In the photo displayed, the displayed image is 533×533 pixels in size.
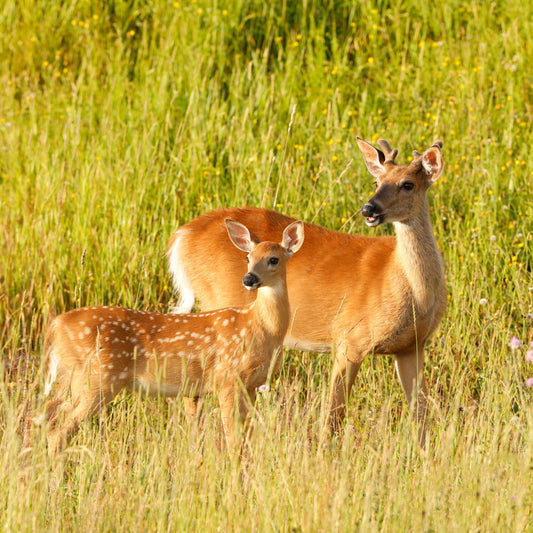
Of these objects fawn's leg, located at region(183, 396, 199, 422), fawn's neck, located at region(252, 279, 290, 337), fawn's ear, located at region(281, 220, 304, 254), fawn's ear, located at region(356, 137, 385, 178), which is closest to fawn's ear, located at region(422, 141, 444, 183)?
fawn's ear, located at region(356, 137, 385, 178)

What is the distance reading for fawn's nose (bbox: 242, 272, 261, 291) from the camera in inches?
179

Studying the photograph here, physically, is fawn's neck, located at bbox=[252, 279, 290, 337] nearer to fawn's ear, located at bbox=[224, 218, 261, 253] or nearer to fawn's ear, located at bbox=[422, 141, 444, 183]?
fawn's ear, located at bbox=[224, 218, 261, 253]

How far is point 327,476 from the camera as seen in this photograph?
3.68 metres

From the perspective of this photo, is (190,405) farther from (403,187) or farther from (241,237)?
(403,187)

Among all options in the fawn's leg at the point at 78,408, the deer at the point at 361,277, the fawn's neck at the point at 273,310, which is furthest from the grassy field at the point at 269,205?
the fawn's neck at the point at 273,310

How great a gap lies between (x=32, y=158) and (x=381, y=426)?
4167mm

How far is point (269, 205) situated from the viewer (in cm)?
663

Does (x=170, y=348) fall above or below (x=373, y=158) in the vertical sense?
below

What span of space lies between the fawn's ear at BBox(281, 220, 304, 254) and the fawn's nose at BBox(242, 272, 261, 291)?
40 centimetres

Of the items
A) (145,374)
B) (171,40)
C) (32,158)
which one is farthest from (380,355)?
(171,40)

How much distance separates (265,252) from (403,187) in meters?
0.87

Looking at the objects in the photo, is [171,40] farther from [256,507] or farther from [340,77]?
[256,507]

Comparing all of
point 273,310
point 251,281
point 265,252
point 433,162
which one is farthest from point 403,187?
point 251,281

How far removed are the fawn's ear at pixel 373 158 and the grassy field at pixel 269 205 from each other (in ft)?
1.99
